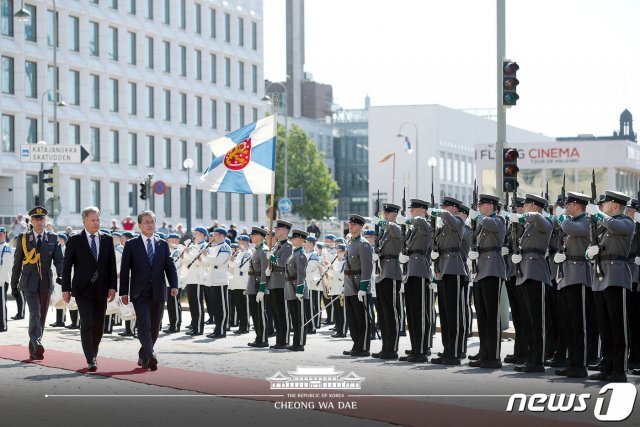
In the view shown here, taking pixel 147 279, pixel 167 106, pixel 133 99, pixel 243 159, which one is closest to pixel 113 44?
pixel 133 99

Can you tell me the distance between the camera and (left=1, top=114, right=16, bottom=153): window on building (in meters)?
62.5

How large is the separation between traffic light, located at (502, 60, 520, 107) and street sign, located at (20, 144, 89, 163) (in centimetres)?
1923

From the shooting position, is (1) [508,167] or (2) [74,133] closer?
(1) [508,167]

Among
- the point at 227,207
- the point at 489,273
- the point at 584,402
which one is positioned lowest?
the point at 584,402

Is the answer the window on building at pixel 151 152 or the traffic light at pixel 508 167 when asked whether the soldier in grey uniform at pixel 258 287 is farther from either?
the window on building at pixel 151 152

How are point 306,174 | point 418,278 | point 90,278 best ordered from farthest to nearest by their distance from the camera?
point 306,174, point 418,278, point 90,278

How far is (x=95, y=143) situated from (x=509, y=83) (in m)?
50.3

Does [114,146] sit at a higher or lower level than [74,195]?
higher

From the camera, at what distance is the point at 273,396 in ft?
42.4

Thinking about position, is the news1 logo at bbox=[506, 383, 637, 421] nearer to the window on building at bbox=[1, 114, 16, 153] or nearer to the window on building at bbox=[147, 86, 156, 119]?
the window on building at bbox=[1, 114, 16, 153]

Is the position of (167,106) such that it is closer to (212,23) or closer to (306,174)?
(212,23)

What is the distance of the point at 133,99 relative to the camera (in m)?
72.9

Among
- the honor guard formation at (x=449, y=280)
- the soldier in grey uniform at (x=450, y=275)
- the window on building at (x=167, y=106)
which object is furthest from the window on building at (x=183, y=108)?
the soldier in grey uniform at (x=450, y=275)

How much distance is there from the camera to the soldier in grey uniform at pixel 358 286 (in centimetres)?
1842
